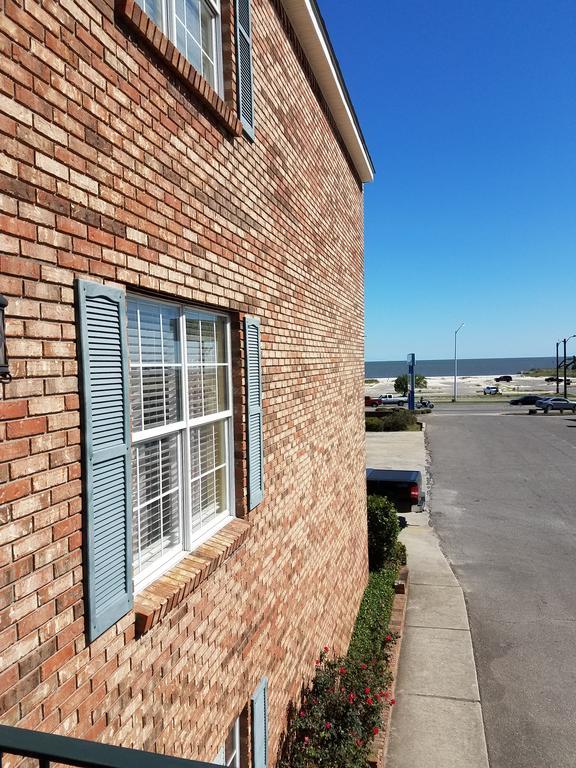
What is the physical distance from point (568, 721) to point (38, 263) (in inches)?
329

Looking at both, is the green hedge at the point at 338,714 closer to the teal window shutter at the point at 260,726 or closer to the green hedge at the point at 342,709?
the green hedge at the point at 342,709

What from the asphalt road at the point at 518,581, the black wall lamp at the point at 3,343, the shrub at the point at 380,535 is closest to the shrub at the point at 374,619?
the shrub at the point at 380,535

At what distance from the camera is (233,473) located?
4.38m

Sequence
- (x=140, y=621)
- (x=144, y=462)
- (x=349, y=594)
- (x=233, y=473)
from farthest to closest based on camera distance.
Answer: (x=349, y=594) → (x=233, y=473) → (x=144, y=462) → (x=140, y=621)

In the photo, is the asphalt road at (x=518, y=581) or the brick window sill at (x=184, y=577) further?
the asphalt road at (x=518, y=581)

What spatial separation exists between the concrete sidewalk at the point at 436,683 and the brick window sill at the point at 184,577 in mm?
4299

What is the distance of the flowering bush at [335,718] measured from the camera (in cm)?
525

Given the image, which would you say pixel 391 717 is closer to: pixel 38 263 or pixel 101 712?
pixel 101 712

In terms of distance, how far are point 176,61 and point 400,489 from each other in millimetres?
14129

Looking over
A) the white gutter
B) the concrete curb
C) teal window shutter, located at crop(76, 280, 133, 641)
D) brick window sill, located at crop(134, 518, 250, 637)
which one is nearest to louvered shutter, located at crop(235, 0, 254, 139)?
the white gutter

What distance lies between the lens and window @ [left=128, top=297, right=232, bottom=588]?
3.20m

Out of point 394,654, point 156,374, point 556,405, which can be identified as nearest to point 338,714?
point 394,654

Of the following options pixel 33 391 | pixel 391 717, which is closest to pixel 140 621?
pixel 33 391

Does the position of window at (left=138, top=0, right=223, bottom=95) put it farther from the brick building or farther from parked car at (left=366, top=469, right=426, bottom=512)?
parked car at (left=366, top=469, right=426, bottom=512)
